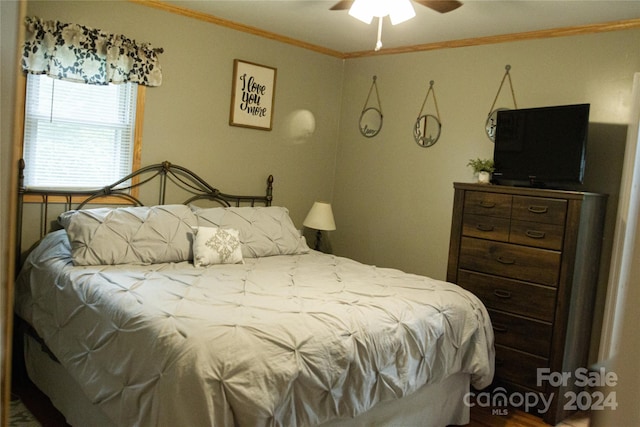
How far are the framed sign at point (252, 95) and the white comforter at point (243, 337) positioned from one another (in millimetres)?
1542

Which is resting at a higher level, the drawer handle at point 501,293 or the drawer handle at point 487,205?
the drawer handle at point 487,205

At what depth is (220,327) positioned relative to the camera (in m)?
1.93

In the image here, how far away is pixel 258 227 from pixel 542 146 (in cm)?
203

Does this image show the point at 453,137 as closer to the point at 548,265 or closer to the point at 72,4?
the point at 548,265

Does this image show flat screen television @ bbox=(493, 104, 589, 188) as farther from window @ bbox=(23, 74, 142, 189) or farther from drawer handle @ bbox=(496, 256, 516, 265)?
window @ bbox=(23, 74, 142, 189)

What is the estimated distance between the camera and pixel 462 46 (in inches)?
157

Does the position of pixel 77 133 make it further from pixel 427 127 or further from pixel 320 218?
pixel 427 127

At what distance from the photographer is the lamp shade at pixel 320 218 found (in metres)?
4.38

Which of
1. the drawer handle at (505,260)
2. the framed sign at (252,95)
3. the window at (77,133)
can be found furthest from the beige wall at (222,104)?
the drawer handle at (505,260)

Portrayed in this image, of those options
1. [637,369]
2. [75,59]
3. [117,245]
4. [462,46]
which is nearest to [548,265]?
[462,46]

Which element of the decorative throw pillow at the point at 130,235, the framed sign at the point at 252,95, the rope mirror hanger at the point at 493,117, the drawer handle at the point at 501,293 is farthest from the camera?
the framed sign at the point at 252,95

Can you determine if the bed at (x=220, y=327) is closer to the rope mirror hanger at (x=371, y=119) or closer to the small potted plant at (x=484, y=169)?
the small potted plant at (x=484, y=169)

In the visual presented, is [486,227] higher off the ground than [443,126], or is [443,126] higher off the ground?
[443,126]

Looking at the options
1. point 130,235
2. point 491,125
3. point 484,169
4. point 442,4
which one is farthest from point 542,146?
point 130,235
